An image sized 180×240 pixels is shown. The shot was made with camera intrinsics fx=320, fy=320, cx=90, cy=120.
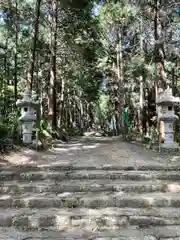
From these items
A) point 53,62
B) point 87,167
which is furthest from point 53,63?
point 87,167

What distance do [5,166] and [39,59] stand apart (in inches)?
574

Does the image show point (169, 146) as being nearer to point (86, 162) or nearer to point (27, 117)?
point (86, 162)

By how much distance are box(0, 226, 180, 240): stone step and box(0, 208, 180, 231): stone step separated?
0.10 metres

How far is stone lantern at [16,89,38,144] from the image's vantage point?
28.1ft

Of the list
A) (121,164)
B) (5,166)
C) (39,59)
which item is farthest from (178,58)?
(5,166)

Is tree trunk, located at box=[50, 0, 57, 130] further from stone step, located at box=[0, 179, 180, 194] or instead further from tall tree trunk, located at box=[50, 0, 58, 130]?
stone step, located at box=[0, 179, 180, 194]

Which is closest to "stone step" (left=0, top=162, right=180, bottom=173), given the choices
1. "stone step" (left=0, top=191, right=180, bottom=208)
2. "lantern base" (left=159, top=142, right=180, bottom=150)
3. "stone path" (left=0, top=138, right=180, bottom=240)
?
"stone path" (left=0, top=138, right=180, bottom=240)

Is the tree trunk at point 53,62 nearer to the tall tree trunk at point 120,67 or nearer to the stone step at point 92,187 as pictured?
the tall tree trunk at point 120,67

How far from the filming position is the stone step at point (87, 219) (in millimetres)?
3972

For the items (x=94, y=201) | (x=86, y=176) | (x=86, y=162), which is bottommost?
(x=94, y=201)

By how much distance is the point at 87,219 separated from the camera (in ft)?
13.3

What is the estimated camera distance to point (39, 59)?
20.0 m

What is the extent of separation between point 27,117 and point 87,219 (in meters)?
5.11

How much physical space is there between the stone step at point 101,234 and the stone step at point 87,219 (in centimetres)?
10
